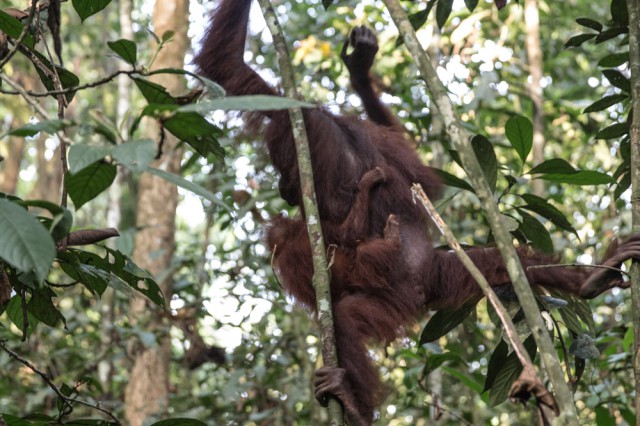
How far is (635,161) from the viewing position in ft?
7.72

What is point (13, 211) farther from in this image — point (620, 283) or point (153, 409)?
point (153, 409)

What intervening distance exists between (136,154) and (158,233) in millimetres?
5036

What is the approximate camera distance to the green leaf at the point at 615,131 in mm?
3057

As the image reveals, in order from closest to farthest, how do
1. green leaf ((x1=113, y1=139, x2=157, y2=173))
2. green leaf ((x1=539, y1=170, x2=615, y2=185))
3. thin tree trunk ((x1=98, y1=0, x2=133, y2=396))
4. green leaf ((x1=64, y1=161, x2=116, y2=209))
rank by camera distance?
green leaf ((x1=113, y1=139, x2=157, y2=173))
green leaf ((x1=64, y1=161, x2=116, y2=209))
green leaf ((x1=539, y1=170, x2=615, y2=185))
thin tree trunk ((x1=98, y1=0, x2=133, y2=396))

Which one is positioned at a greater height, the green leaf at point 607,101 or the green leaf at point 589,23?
the green leaf at point 589,23

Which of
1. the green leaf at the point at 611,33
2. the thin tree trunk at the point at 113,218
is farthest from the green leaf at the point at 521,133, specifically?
the thin tree trunk at the point at 113,218

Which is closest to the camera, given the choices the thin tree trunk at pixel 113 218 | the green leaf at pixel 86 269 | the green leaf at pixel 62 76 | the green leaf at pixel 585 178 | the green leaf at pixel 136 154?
the green leaf at pixel 136 154

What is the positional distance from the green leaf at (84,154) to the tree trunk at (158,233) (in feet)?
14.4

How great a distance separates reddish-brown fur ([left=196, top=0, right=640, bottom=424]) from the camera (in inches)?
125

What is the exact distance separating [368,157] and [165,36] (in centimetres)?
171

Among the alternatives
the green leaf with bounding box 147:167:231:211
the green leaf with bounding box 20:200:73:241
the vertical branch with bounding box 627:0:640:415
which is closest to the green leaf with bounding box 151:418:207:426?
the green leaf with bounding box 20:200:73:241

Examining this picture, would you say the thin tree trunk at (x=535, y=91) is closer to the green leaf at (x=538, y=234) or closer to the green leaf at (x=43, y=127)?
the green leaf at (x=538, y=234)

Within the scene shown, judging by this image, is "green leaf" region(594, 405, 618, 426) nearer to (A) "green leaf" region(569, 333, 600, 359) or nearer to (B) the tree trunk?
(A) "green leaf" region(569, 333, 600, 359)

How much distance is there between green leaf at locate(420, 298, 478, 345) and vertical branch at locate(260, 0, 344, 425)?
497 millimetres
